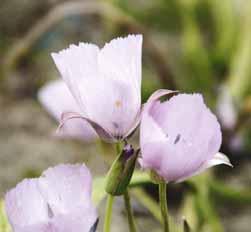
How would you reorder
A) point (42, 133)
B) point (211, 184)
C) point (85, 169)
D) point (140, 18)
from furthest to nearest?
point (140, 18) → point (42, 133) → point (211, 184) → point (85, 169)

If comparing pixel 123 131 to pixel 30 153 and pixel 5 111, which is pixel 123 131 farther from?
pixel 5 111

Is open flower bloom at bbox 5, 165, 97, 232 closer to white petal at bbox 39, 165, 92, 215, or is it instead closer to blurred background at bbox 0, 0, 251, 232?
white petal at bbox 39, 165, 92, 215

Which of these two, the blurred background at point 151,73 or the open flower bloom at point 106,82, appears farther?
the blurred background at point 151,73

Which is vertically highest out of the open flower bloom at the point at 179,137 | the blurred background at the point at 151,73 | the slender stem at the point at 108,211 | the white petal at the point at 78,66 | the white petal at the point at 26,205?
the white petal at the point at 78,66

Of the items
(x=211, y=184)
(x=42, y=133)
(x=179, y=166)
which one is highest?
(x=179, y=166)

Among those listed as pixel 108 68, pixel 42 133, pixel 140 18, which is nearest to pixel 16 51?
pixel 42 133

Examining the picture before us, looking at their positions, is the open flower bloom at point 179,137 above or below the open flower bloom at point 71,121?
above

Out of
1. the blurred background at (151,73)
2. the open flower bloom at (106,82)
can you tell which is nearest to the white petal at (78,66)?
the open flower bloom at (106,82)

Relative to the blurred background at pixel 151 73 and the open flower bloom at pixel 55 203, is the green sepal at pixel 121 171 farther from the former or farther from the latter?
the blurred background at pixel 151 73
